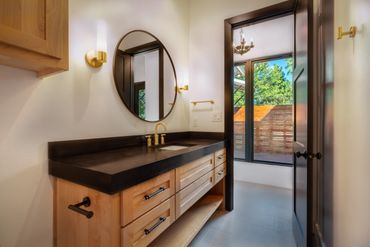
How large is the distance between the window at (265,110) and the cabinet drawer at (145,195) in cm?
279

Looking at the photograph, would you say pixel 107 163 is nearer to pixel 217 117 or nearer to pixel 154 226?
pixel 154 226

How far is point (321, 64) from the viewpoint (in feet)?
5.14

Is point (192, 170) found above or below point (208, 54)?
below

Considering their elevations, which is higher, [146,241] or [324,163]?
[324,163]

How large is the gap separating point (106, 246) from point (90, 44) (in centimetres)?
132

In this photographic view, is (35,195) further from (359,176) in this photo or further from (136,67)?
(359,176)

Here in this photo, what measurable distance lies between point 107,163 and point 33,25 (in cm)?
72

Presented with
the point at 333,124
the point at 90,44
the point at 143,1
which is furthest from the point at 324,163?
the point at 143,1

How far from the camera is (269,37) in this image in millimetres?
3248

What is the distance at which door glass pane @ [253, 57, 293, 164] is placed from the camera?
133 inches

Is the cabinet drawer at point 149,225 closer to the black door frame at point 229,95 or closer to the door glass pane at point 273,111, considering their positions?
the black door frame at point 229,95

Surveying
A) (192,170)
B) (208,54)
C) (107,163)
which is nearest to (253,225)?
(192,170)

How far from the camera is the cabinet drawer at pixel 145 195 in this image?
89 cm

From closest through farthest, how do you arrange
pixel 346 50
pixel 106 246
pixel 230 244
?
1. pixel 106 246
2. pixel 346 50
3. pixel 230 244
